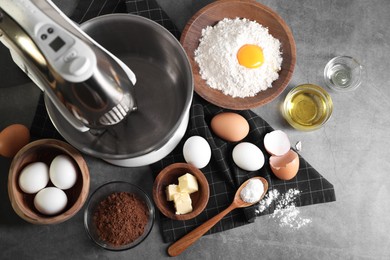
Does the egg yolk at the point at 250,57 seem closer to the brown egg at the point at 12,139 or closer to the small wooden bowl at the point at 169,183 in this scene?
the small wooden bowl at the point at 169,183

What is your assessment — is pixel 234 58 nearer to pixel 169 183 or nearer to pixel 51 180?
pixel 169 183

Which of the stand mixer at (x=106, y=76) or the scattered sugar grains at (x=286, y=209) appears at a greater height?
the stand mixer at (x=106, y=76)

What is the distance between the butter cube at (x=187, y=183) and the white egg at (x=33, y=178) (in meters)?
0.37

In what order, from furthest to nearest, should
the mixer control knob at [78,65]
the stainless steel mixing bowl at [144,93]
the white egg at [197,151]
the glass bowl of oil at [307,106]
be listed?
the glass bowl of oil at [307,106] → the white egg at [197,151] → the stainless steel mixing bowl at [144,93] → the mixer control knob at [78,65]

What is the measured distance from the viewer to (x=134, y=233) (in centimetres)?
133

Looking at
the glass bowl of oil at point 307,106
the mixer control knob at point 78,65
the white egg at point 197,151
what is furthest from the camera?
the glass bowl of oil at point 307,106

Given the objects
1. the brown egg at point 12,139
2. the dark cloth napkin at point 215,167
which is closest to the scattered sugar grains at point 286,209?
the dark cloth napkin at point 215,167

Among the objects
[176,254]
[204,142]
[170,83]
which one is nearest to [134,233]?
[176,254]

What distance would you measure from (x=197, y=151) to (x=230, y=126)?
0.12 meters

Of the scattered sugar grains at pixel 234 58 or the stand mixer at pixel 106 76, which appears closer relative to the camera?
the stand mixer at pixel 106 76

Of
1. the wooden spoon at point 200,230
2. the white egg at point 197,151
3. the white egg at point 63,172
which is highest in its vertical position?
the white egg at point 63,172

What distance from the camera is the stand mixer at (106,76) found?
0.89m

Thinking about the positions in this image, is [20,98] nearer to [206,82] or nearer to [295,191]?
[206,82]

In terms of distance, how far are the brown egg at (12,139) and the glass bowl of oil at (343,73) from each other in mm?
936
